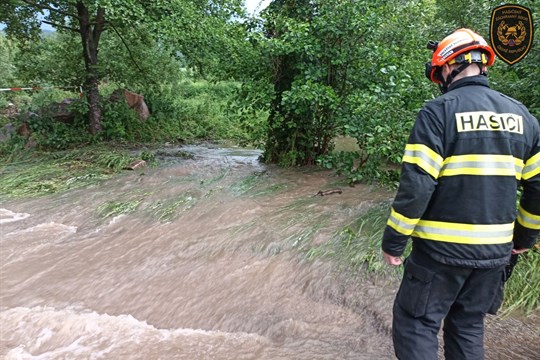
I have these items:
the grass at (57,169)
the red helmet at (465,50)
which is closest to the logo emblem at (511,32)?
the red helmet at (465,50)

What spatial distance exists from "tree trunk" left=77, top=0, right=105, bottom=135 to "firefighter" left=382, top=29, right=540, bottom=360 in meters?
10.0

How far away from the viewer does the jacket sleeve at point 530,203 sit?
197cm

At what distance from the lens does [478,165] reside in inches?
73.5

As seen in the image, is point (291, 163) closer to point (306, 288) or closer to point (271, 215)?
point (271, 215)

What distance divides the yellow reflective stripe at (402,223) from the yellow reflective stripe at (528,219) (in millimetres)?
670

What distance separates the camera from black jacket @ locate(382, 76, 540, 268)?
186 cm

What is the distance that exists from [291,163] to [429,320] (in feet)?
20.2

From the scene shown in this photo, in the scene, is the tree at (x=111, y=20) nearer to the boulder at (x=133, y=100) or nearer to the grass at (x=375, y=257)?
the boulder at (x=133, y=100)

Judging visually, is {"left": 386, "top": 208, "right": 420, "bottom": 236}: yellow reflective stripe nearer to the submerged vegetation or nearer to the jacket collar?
the jacket collar

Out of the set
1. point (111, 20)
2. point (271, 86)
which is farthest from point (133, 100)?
point (271, 86)

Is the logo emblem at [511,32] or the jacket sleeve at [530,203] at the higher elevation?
the logo emblem at [511,32]

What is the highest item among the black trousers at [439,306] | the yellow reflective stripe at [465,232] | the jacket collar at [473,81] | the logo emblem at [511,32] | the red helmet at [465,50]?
the logo emblem at [511,32]

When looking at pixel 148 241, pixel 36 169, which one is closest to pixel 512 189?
pixel 148 241

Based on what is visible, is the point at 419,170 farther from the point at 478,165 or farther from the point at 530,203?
the point at 530,203
